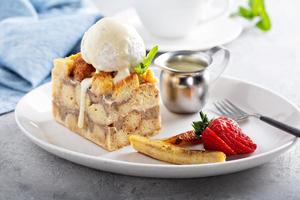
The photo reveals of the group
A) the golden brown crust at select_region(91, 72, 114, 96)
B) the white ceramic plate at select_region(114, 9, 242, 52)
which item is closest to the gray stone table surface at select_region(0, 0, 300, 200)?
the golden brown crust at select_region(91, 72, 114, 96)

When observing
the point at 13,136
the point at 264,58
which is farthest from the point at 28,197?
the point at 264,58

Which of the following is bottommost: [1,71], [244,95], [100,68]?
[1,71]

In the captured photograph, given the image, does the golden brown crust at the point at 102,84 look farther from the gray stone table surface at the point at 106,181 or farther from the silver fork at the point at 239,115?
the silver fork at the point at 239,115

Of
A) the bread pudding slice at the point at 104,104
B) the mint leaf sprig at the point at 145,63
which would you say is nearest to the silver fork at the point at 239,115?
the bread pudding slice at the point at 104,104

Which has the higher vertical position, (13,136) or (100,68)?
(100,68)

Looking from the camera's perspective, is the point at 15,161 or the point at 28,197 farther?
the point at 15,161

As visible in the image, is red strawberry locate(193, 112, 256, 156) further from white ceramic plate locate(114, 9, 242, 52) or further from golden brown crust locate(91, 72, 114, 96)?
white ceramic plate locate(114, 9, 242, 52)

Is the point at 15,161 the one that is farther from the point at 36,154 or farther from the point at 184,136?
the point at 184,136
